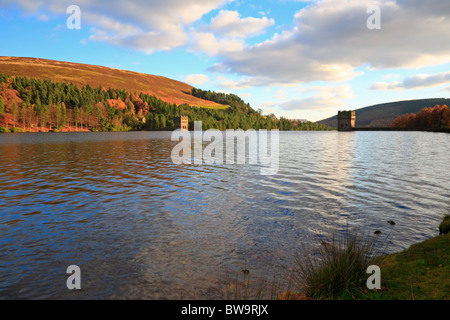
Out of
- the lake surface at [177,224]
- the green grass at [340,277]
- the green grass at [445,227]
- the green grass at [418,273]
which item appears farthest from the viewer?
the green grass at [445,227]

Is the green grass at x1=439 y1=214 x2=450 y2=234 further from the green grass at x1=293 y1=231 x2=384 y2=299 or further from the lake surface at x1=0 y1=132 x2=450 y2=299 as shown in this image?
the green grass at x1=293 y1=231 x2=384 y2=299

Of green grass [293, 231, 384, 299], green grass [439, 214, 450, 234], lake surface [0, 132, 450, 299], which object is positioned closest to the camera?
green grass [293, 231, 384, 299]

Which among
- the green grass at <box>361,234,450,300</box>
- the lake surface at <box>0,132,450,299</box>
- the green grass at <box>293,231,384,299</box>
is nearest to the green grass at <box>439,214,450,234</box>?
the lake surface at <box>0,132,450,299</box>

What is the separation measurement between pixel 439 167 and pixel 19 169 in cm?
4779

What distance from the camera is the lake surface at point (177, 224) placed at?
8663mm

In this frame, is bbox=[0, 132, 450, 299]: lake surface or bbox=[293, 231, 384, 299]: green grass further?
bbox=[0, 132, 450, 299]: lake surface

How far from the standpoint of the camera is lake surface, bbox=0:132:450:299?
866 cm

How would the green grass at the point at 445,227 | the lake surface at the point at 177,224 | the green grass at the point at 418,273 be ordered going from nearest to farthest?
the green grass at the point at 418,273 → the lake surface at the point at 177,224 → the green grass at the point at 445,227

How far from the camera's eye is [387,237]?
1226cm

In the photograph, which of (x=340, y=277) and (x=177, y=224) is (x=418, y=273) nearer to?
(x=340, y=277)

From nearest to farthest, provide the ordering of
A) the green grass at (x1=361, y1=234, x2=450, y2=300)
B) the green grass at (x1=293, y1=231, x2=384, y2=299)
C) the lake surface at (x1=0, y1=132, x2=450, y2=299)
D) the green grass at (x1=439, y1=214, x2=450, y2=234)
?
the green grass at (x1=361, y1=234, x2=450, y2=300), the green grass at (x1=293, y1=231, x2=384, y2=299), the lake surface at (x1=0, y1=132, x2=450, y2=299), the green grass at (x1=439, y1=214, x2=450, y2=234)

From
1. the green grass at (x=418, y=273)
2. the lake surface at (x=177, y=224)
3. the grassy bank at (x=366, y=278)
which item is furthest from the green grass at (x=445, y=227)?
the grassy bank at (x=366, y=278)

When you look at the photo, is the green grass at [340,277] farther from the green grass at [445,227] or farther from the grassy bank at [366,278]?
the green grass at [445,227]
